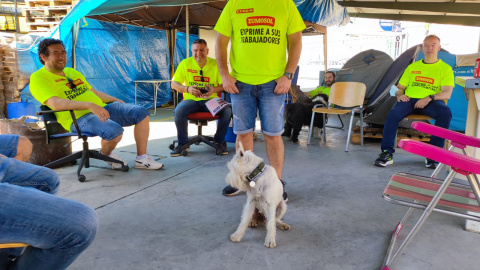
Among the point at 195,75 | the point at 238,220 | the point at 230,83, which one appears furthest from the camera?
the point at 195,75

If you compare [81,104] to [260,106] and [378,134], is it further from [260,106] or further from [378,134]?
[378,134]

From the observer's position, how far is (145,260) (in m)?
1.83

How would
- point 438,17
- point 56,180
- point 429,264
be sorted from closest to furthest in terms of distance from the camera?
point 56,180
point 429,264
point 438,17

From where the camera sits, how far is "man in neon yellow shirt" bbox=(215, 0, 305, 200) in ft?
7.91

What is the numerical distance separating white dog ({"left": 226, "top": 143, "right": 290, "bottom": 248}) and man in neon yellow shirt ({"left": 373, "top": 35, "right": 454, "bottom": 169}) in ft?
7.11

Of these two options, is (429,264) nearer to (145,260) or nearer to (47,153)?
(145,260)

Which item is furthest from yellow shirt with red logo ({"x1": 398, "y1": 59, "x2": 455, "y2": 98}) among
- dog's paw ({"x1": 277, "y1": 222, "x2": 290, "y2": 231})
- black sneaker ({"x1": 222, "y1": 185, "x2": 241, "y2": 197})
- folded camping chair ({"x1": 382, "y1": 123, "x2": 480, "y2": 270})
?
dog's paw ({"x1": 277, "y1": 222, "x2": 290, "y2": 231})

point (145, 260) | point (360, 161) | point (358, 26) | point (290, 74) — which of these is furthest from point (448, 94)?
point (358, 26)

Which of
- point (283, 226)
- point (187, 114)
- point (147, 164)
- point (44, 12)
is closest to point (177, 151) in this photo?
point (187, 114)

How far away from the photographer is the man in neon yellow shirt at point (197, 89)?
4.11 m

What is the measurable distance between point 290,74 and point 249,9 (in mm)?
539

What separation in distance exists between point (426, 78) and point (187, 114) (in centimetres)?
282

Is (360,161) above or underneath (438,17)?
underneath

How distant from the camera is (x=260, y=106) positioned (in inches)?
101
